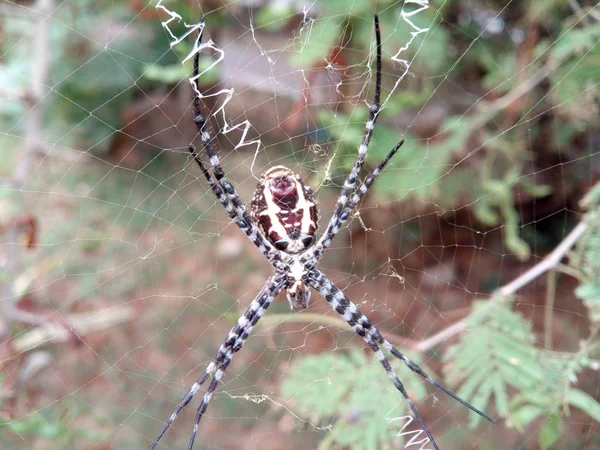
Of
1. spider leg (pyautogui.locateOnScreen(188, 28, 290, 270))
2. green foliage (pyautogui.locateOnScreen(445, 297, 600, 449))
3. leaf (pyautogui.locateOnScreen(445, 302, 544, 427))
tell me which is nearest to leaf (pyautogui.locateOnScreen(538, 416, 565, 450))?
green foliage (pyautogui.locateOnScreen(445, 297, 600, 449))

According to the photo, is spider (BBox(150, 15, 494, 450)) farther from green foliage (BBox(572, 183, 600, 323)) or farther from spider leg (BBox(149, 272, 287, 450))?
green foliage (BBox(572, 183, 600, 323))

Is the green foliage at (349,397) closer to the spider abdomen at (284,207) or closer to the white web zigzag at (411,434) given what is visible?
the white web zigzag at (411,434)

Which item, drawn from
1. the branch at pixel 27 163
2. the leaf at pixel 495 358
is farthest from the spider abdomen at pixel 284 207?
the branch at pixel 27 163

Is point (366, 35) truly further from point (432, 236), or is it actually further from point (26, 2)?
point (26, 2)

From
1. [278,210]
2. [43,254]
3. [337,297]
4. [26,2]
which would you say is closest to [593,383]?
[337,297]

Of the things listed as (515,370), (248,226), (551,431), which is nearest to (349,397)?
(515,370)

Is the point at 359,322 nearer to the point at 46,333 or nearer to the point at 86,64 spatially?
the point at 46,333
